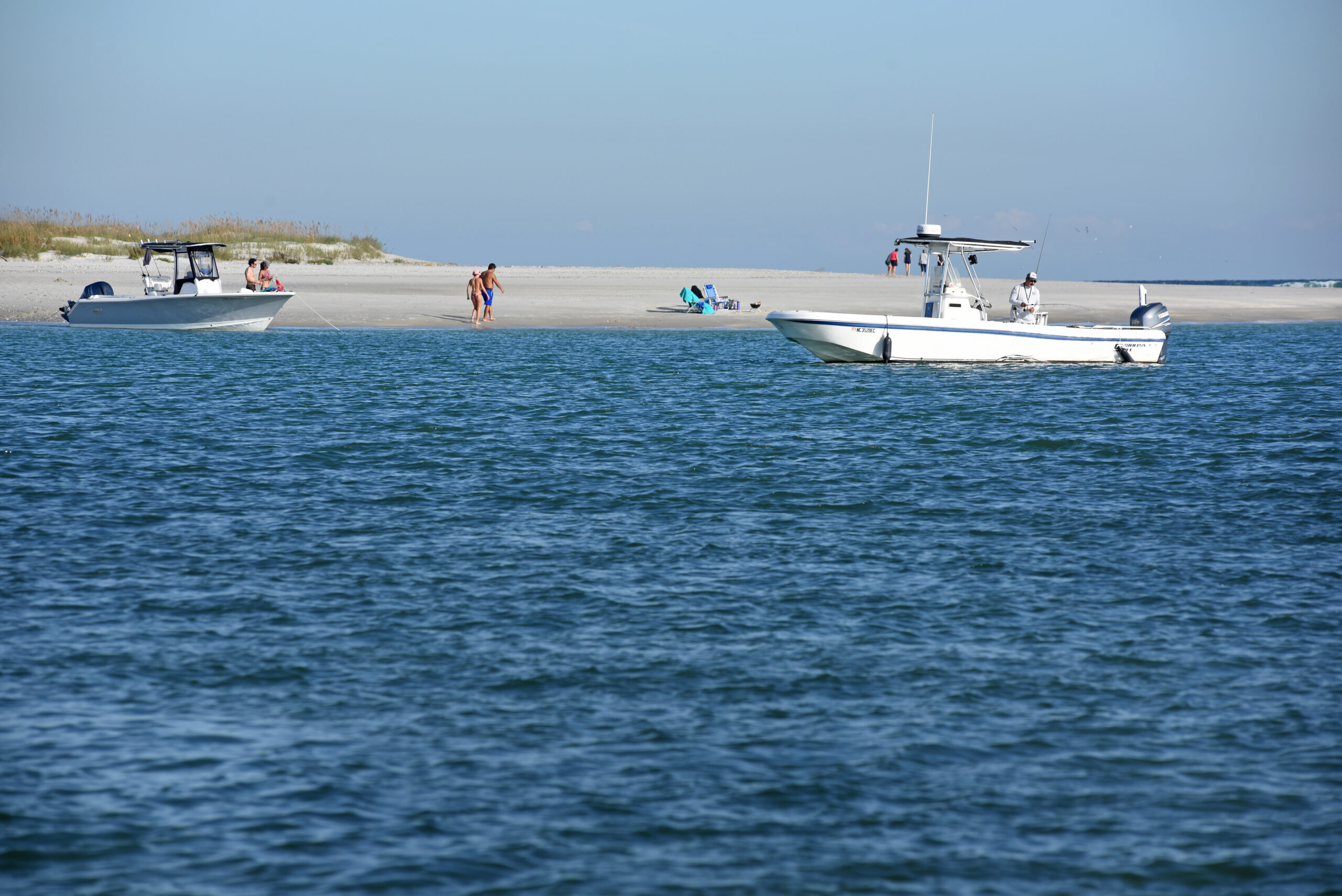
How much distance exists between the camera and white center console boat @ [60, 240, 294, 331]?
113 feet

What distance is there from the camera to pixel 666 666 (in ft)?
25.7

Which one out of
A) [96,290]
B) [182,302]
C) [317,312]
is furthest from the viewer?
[317,312]

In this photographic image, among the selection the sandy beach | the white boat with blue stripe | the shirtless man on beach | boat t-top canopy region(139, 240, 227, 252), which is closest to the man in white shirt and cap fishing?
the white boat with blue stripe

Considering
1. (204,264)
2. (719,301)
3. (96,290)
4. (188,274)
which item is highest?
(204,264)

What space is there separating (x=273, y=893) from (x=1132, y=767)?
13.8 ft

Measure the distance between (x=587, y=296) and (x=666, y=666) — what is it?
41.2 m

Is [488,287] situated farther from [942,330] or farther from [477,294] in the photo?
[942,330]

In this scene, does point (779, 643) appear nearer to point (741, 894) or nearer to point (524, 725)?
point (524, 725)

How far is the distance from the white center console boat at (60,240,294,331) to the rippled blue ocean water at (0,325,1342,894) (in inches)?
709

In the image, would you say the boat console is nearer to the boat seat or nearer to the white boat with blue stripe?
the boat seat

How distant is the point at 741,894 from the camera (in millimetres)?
5215

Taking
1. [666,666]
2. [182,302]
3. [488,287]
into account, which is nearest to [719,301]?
[488,287]

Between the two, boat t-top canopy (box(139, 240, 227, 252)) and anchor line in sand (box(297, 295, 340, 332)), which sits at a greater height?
boat t-top canopy (box(139, 240, 227, 252))

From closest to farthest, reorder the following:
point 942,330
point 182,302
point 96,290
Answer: point 942,330 < point 182,302 < point 96,290
